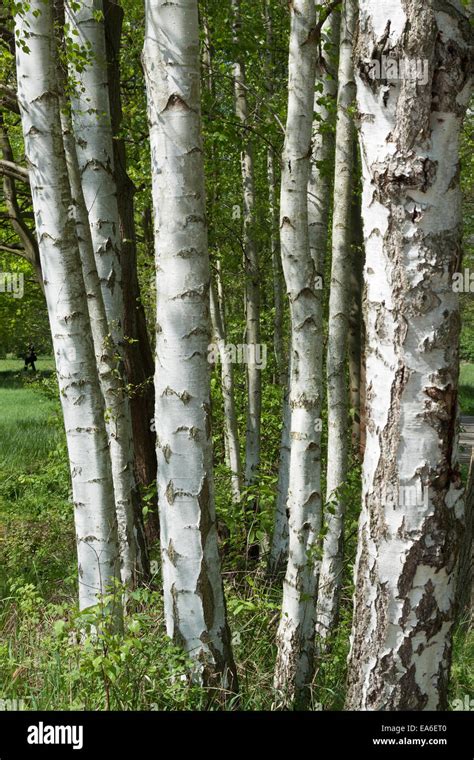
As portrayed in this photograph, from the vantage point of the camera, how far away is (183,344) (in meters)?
3.82

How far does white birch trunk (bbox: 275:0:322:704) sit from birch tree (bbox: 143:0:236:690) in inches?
36.0

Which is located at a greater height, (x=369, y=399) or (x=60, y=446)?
(x=369, y=399)

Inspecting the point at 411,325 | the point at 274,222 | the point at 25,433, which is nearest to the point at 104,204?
the point at 411,325

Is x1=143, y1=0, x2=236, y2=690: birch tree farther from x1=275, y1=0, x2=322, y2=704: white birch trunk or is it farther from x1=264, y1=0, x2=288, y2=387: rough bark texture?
x1=264, y1=0, x2=288, y2=387: rough bark texture

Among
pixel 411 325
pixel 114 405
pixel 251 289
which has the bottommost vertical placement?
pixel 114 405

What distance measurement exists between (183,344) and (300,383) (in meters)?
1.26

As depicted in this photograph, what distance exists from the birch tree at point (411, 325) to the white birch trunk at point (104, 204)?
3.47 meters

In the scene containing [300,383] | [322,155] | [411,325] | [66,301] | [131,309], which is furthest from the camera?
[131,309]

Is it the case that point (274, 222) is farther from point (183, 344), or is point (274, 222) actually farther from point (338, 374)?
point (183, 344)

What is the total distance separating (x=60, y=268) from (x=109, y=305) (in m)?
1.78

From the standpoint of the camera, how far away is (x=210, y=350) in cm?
405

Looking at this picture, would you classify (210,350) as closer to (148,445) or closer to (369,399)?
(369,399)

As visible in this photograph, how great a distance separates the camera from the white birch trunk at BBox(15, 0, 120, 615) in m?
4.36

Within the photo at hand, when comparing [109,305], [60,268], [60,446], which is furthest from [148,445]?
[60,268]
